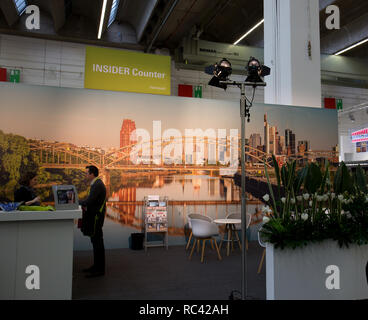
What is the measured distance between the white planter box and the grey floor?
2.39 feet

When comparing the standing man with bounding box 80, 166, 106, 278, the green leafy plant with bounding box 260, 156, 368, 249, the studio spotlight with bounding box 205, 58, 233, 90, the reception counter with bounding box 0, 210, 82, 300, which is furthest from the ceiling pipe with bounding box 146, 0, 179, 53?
the reception counter with bounding box 0, 210, 82, 300

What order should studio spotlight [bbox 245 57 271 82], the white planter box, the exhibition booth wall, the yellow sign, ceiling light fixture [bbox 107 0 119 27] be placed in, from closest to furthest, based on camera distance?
the white planter box
studio spotlight [bbox 245 57 271 82]
the exhibition booth wall
the yellow sign
ceiling light fixture [bbox 107 0 119 27]

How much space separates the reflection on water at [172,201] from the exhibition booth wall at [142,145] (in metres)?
0.02

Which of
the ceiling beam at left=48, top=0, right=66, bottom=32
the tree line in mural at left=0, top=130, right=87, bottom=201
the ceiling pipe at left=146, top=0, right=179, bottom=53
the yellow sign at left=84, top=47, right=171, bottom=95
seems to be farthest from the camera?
the ceiling beam at left=48, top=0, right=66, bottom=32

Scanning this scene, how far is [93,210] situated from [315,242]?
2.73m

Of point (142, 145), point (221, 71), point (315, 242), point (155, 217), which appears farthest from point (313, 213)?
point (142, 145)

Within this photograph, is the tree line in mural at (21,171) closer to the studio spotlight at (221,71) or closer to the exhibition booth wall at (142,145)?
the exhibition booth wall at (142,145)

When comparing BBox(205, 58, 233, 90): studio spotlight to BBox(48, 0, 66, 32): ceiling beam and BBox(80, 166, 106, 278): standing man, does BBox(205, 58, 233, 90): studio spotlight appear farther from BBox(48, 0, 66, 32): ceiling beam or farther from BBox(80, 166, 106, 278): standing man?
BBox(48, 0, 66, 32): ceiling beam

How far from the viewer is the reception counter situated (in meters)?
2.89

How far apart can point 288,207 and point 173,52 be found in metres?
8.35

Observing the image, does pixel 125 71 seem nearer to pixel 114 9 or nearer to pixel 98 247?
pixel 114 9

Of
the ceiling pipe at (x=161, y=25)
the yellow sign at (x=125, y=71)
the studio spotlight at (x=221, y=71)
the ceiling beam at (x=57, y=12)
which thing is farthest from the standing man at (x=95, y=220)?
the ceiling beam at (x=57, y=12)
